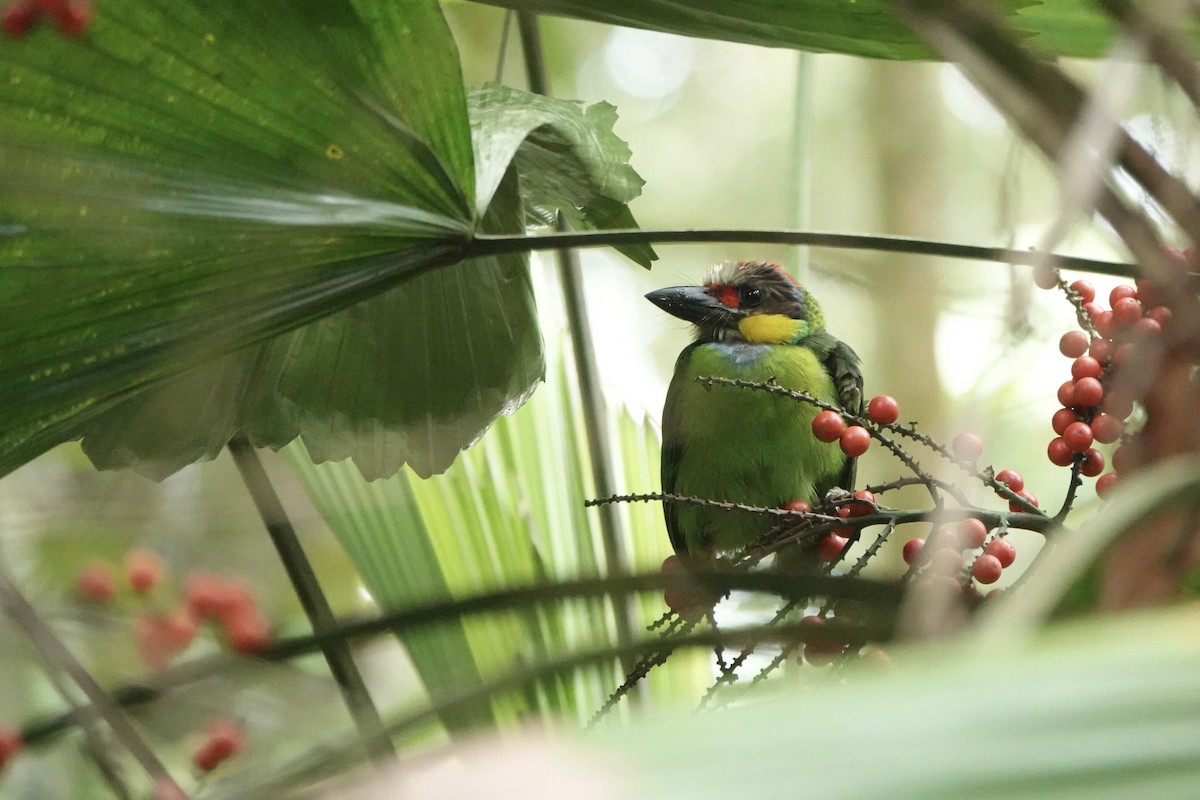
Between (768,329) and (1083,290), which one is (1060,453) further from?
(768,329)

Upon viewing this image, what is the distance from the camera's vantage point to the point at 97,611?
880mm

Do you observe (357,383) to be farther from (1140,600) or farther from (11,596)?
(1140,600)

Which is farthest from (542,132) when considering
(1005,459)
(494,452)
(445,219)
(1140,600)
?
(1005,459)

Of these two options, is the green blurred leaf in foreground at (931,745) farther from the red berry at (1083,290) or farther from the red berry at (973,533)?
the red berry at (1083,290)

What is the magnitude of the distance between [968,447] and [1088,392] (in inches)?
4.4

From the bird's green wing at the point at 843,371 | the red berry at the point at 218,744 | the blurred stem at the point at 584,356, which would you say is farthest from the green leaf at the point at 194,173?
the bird's green wing at the point at 843,371

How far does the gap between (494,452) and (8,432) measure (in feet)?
1.70

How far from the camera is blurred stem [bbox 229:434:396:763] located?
860 mm

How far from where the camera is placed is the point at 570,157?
2.87 ft

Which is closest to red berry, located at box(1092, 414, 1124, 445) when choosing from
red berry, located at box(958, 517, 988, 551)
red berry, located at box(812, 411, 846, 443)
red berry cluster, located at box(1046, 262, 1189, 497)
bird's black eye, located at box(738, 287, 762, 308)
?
red berry cluster, located at box(1046, 262, 1189, 497)

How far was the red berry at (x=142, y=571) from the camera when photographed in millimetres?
935

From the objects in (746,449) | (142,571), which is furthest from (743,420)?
(142,571)

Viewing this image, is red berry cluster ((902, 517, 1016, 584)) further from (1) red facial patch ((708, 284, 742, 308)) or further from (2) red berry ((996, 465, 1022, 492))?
(1) red facial patch ((708, 284, 742, 308))

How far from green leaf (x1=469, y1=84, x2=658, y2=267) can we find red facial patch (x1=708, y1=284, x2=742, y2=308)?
0.57 metres
